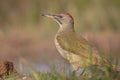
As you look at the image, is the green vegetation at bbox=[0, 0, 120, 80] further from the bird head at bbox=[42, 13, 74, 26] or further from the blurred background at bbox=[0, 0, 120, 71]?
the bird head at bbox=[42, 13, 74, 26]

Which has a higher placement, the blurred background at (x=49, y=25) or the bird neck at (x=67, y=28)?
the bird neck at (x=67, y=28)

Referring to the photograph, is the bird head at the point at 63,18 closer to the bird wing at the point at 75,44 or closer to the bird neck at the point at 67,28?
the bird neck at the point at 67,28

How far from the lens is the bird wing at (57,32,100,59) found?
35.9ft

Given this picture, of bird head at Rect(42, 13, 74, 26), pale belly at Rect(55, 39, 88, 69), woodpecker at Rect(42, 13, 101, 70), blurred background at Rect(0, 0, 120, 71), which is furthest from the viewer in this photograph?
blurred background at Rect(0, 0, 120, 71)

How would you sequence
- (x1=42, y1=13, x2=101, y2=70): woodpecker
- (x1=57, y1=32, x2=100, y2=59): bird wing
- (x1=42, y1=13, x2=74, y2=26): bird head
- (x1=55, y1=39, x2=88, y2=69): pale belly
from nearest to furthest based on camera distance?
(x1=42, y1=13, x2=101, y2=70): woodpecker → (x1=55, y1=39, x2=88, y2=69): pale belly → (x1=57, y1=32, x2=100, y2=59): bird wing → (x1=42, y1=13, x2=74, y2=26): bird head

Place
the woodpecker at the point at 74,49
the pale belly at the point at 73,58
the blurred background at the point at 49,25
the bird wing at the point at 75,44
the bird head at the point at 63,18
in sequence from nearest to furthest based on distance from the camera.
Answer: the woodpecker at the point at 74,49
the pale belly at the point at 73,58
the bird wing at the point at 75,44
the bird head at the point at 63,18
the blurred background at the point at 49,25

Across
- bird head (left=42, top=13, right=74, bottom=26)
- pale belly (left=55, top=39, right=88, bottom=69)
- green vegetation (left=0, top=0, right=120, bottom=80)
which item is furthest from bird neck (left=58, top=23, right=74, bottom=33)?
green vegetation (left=0, top=0, right=120, bottom=80)

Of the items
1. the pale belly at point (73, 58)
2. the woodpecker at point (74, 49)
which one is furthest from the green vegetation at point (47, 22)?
the pale belly at point (73, 58)

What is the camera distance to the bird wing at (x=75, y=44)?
10930 millimetres

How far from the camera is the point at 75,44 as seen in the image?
439 inches

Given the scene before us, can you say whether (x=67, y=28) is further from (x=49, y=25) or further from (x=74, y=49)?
(x=49, y=25)

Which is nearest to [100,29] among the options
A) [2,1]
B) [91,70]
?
[2,1]

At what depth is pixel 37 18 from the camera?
1953cm

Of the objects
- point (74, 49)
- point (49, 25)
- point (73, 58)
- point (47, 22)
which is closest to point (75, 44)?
point (74, 49)
